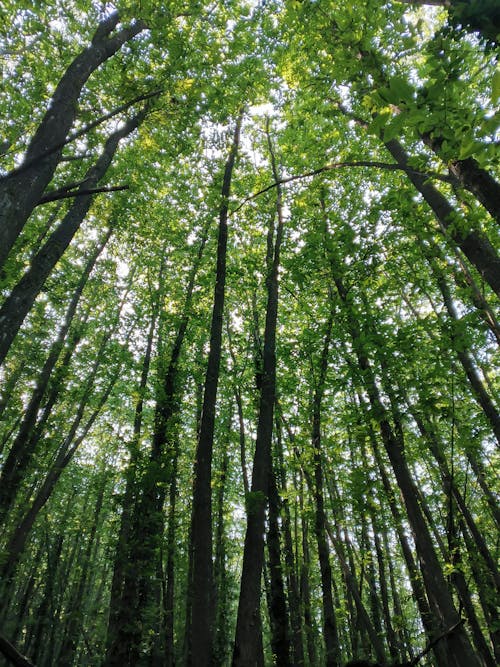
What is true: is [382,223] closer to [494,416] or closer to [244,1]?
[494,416]

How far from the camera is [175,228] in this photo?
1234 cm

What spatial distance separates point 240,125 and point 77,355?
927 cm

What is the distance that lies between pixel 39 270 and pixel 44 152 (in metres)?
2.13

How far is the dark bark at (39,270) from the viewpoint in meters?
4.59

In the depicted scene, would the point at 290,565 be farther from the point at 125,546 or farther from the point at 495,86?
the point at 495,86

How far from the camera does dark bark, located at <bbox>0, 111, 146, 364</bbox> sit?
4.59 m

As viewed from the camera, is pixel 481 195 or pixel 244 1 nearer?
pixel 481 195

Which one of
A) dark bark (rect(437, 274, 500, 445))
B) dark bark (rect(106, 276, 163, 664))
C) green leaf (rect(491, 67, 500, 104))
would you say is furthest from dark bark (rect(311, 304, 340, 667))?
green leaf (rect(491, 67, 500, 104))

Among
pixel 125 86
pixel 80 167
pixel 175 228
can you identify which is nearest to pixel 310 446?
pixel 125 86

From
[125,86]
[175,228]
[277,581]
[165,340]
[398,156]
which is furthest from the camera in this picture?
[165,340]

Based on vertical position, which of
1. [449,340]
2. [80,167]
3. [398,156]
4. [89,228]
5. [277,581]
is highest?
[89,228]

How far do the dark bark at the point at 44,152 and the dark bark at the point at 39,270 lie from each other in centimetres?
51

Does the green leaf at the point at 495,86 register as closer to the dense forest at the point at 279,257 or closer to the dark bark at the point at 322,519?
the dense forest at the point at 279,257

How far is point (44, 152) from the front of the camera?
3408mm
